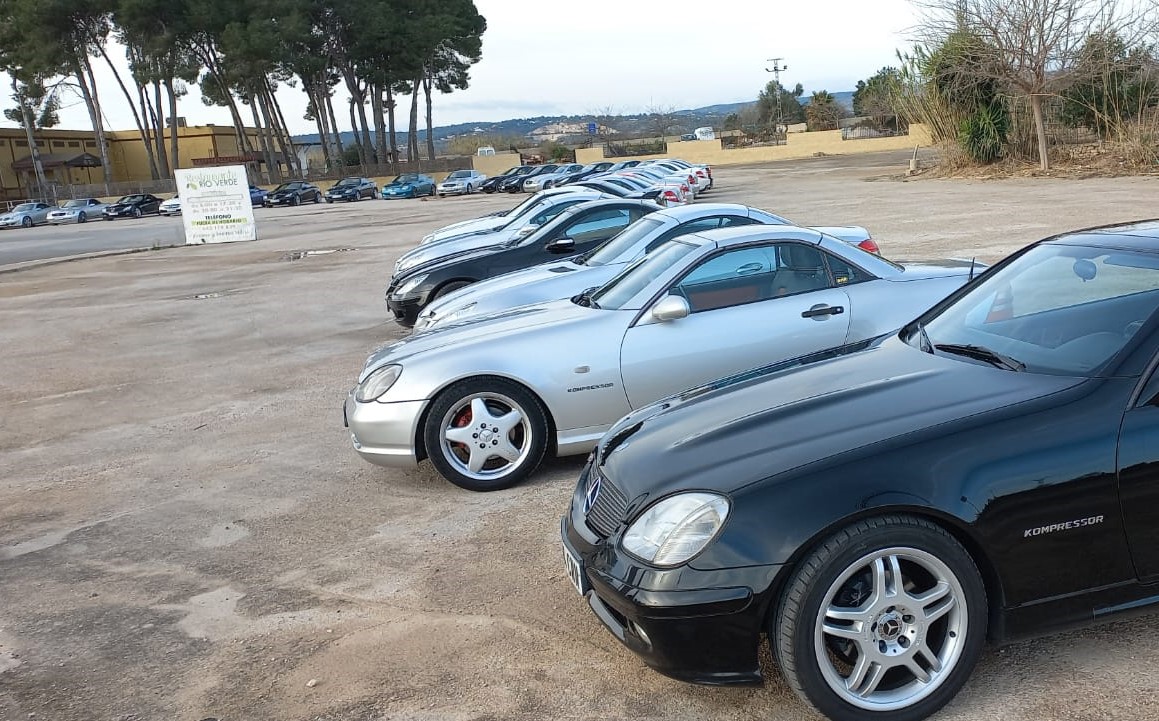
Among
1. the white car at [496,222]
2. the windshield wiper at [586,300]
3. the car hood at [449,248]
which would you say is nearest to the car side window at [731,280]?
the windshield wiper at [586,300]

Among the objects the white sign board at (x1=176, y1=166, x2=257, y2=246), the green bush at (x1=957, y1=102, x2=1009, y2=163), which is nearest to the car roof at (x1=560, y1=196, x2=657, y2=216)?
the white sign board at (x1=176, y1=166, x2=257, y2=246)

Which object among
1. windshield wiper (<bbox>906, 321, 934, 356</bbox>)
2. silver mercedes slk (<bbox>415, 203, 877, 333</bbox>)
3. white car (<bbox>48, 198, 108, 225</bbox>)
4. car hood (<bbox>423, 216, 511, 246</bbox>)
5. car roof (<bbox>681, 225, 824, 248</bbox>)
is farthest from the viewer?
white car (<bbox>48, 198, 108, 225</bbox>)

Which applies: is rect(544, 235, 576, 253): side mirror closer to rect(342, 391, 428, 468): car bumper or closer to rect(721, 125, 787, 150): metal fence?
rect(342, 391, 428, 468): car bumper

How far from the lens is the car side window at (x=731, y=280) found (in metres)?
5.96

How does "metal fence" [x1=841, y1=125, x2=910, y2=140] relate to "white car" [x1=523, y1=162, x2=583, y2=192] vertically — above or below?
above

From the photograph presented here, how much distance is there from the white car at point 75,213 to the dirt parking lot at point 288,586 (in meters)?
47.7

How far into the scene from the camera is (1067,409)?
3.11 metres

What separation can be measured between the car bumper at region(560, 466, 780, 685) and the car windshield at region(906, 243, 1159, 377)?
1.40 m

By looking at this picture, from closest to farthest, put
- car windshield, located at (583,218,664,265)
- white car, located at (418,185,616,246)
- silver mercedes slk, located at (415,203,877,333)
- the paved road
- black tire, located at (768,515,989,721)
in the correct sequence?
black tire, located at (768,515,989,721), silver mercedes slk, located at (415,203,877,333), car windshield, located at (583,218,664,265), white car, located at (418,185,616,246), the paved road

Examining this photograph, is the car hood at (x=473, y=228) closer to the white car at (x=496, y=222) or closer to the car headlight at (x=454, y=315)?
the white car at (x=496, y=222)

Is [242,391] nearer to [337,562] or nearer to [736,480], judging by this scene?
[337,562]

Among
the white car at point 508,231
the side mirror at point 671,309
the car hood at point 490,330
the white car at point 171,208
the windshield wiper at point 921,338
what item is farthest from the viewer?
the white car at point 171,208

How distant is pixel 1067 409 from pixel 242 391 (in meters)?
7.90

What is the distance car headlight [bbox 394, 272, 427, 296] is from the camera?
1091 centimetres
